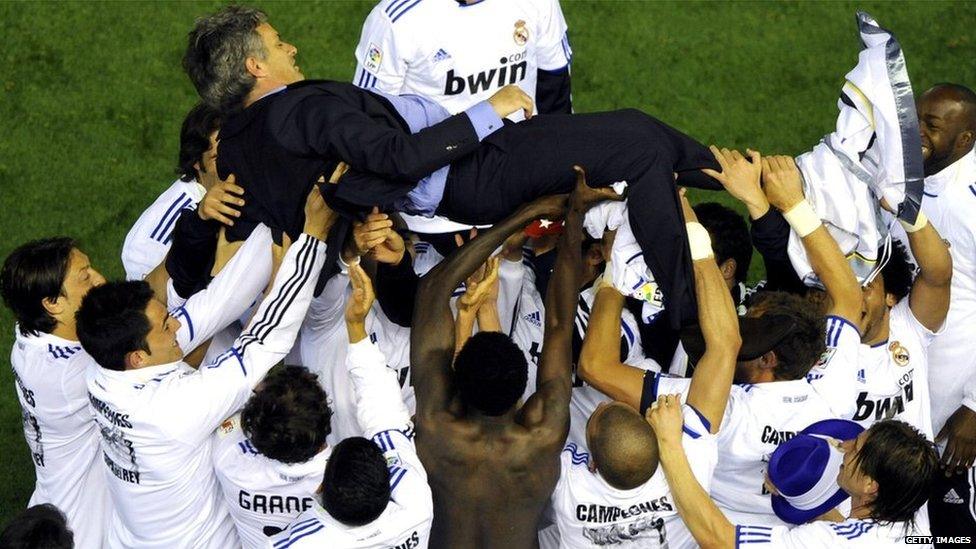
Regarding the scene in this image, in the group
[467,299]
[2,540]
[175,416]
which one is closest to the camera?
[2,540]

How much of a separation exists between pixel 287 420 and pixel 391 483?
0.41 meters

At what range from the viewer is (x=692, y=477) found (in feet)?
16.3

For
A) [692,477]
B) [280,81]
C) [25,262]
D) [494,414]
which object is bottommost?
[692,477]

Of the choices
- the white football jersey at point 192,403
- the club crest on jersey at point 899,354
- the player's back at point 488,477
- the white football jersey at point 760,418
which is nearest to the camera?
the player's back at point 488,477

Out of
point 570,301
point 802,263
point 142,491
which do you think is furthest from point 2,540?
point 802,263

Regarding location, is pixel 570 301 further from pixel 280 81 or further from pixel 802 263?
pixel 280 81

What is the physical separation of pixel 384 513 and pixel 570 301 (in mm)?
1046

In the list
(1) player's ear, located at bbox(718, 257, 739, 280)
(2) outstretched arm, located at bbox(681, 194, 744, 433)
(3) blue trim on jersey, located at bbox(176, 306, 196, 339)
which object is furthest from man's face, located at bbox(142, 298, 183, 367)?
(1) player's ear, located at bbox(718, 257, 739, 280)

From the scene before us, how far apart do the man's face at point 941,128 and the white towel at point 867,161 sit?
786 mm

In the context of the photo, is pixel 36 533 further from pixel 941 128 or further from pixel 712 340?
pixel 941 128

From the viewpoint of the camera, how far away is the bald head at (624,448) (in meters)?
4.75

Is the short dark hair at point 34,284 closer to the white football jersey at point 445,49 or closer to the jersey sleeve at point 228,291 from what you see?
the jersey sleeve at point 228,291

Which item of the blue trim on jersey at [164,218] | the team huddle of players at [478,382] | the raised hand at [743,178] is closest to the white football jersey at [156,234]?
the blue trim on jersey at [164,218]

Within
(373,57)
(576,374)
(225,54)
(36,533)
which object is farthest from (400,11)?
(36,533)
